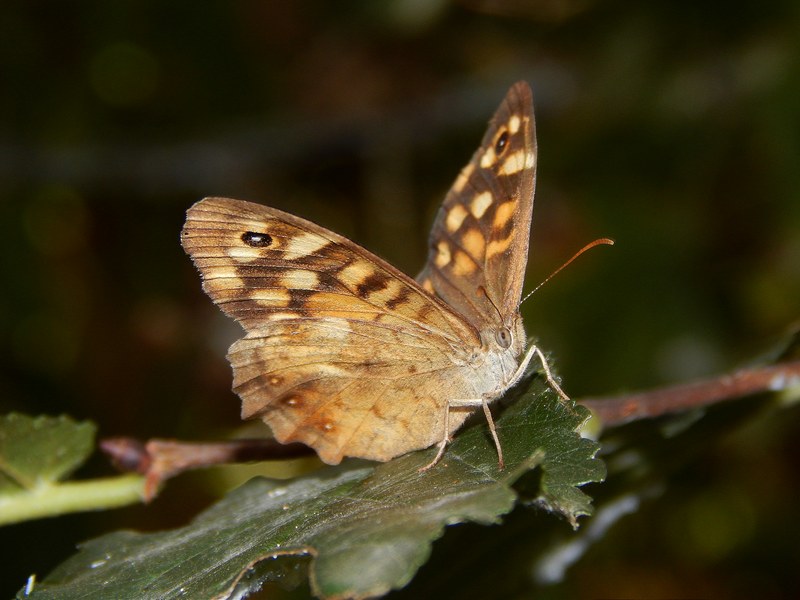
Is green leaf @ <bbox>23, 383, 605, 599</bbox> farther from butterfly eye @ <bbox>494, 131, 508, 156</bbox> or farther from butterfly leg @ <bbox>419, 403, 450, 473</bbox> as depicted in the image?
butterfly eye @ <bbox>494, 131, 508, 156</bbox>

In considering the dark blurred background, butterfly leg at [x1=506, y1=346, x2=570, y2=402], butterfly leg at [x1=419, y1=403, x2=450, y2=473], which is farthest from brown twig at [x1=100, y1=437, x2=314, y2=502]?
the dark blurred background

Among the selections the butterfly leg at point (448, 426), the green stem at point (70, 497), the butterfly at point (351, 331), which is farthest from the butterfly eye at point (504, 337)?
the green stem at point (70, 497)

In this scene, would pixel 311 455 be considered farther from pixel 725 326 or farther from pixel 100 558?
pixel 725 326

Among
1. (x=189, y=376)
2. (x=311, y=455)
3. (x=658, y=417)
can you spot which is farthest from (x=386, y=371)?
(x=189, y=376)

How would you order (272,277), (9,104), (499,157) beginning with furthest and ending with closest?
1. (9,104)
2. (499,157)
3. (272,277)

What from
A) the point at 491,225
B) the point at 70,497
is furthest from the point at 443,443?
the point at 70,497

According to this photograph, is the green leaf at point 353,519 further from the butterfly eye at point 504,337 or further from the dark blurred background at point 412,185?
the dark blurred background at point 412,185
